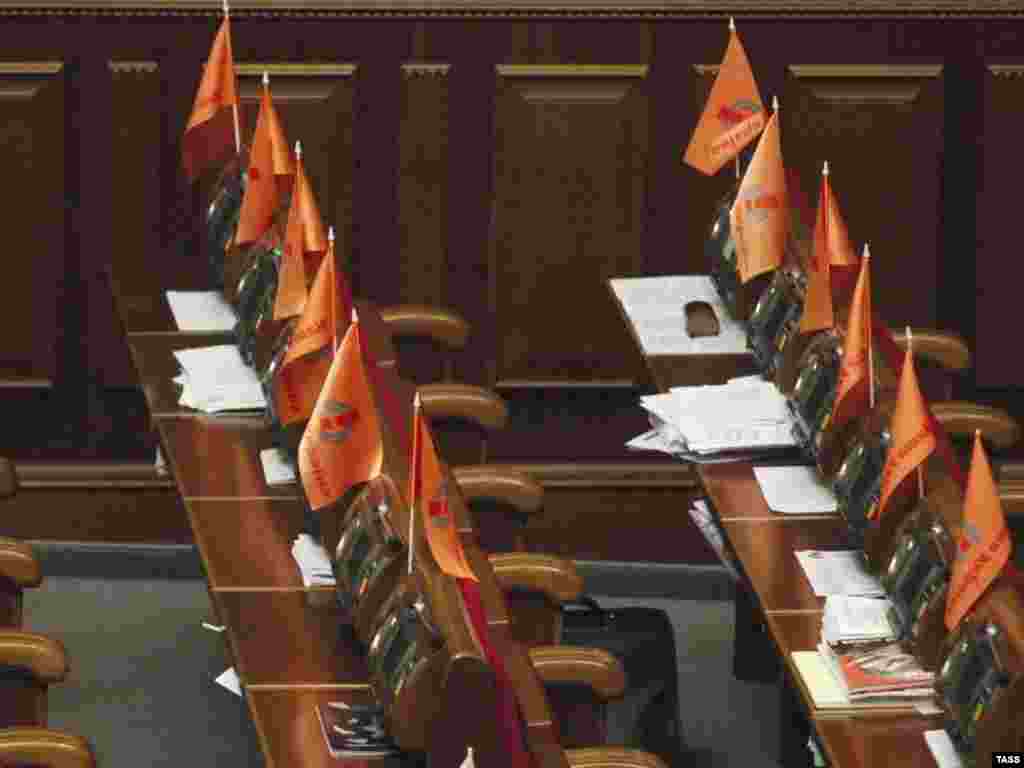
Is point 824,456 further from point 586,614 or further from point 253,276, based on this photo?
point 253,276

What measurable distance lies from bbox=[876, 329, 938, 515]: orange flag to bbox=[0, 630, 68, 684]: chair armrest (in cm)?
172

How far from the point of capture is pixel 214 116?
7703mm

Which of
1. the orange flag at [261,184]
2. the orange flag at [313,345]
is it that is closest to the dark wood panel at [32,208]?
the orange flag at [261,184]

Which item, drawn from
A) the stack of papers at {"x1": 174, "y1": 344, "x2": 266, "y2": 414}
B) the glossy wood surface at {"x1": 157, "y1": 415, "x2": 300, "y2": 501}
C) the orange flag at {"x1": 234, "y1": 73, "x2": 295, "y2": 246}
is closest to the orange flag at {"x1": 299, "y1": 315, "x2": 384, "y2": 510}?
the glossy wood surface at {"x1": 157, "y1": 415, "x2": 300, "y2": 501}

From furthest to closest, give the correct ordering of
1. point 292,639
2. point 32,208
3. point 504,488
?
1. point 32,208
2. point 504,488
3. point 292,639

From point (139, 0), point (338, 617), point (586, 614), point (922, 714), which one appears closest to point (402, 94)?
point (139, 0)

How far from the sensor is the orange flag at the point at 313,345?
20.7 ft

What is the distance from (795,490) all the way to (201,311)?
1.79 m

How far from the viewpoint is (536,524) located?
852 centimetres

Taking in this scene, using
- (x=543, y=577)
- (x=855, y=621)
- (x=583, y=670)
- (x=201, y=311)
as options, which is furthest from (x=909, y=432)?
(x=201, y=311)

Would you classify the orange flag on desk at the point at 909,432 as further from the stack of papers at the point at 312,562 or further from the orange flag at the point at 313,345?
the orange flag at the point at 313,345

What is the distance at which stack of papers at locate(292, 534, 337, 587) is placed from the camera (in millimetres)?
6004

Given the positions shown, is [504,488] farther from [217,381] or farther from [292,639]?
[292,639]

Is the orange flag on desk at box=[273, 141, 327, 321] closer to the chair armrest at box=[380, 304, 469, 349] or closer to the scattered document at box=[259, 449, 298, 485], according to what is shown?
the scattered document at box=[259, 449, 298, 485]
